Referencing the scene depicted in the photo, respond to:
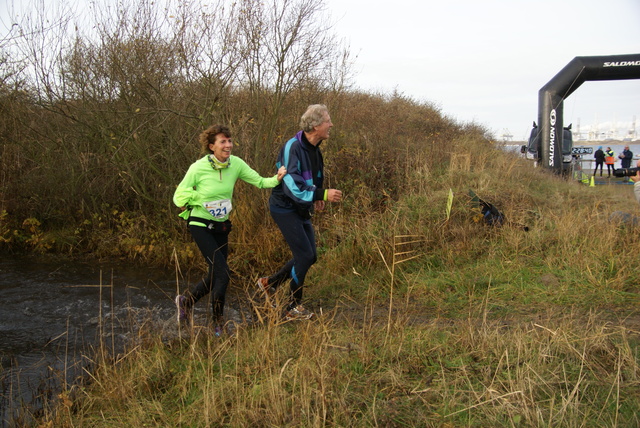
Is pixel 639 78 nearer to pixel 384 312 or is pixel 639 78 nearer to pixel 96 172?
pixel 384 312

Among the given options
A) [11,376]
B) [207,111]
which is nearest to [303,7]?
[207,111]

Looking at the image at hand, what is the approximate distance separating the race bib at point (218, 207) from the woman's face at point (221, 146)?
0.39m

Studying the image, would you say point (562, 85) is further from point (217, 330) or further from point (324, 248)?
point (217, 330)

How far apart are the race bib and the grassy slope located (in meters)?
1.05

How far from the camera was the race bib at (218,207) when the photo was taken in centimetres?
464

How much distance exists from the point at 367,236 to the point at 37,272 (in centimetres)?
500

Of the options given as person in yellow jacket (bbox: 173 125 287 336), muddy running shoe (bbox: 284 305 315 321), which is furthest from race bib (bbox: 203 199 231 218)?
muddy running shoe (bbox: 284 305 315 321)

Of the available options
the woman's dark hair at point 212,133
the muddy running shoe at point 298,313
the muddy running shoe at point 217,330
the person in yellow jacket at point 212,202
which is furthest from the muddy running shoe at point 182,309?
the woman's dark hair at point 212,133

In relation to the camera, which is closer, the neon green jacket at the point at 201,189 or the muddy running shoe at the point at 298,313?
the neon green jacket at the point at 201,189

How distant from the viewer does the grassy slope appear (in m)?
3.00

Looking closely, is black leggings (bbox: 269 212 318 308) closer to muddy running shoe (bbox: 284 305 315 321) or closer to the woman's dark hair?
muddy running shoe (bbox: 284 305 315 321)

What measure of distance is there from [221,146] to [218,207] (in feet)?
1.82

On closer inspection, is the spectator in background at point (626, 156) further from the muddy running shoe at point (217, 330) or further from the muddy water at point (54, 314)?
the muddy running shoe at point (217, 330)

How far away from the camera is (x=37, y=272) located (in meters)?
7.75
